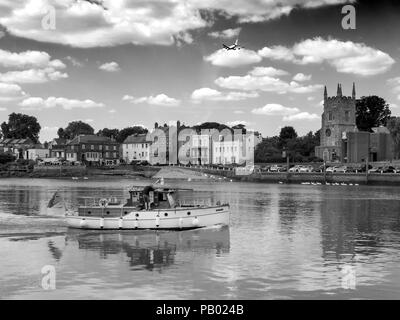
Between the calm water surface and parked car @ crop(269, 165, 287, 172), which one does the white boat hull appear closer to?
the calm water surface

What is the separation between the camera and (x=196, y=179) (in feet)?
454

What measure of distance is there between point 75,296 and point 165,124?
171 m

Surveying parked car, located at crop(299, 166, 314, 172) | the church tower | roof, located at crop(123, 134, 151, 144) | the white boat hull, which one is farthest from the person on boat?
roof, located at crop(123, 134, 151, 144)

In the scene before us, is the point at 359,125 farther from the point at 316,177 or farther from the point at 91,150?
the point at 91,150

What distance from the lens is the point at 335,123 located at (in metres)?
158

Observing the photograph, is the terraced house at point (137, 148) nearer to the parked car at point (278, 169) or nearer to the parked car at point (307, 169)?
the parked car at point (278, 169)

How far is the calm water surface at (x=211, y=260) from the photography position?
22594 mm

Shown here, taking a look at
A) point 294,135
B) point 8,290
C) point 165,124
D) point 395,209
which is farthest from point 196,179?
point 8,290

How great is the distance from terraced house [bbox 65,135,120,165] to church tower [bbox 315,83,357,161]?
69088 millimetres

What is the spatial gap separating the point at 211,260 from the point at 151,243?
610cm

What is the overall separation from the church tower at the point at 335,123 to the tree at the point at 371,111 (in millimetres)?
12681

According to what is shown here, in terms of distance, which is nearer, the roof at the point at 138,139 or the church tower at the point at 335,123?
the church tower at the point at 335,123

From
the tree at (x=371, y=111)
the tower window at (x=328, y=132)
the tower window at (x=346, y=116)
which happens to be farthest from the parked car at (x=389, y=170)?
the tree at (x=371, y=111)
